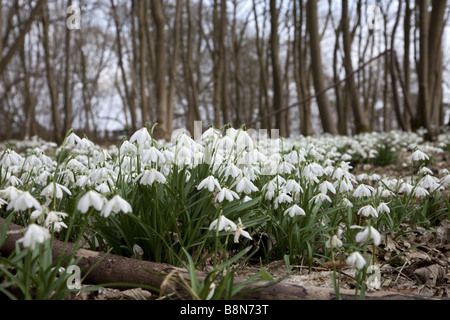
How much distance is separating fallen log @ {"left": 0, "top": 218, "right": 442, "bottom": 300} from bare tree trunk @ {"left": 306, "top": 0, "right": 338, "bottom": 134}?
8696 mm

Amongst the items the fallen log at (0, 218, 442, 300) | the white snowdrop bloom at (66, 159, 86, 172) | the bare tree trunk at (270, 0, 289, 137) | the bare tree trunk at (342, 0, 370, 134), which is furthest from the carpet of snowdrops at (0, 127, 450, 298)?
the bare tree trunk at (270, 0, 289, 137)

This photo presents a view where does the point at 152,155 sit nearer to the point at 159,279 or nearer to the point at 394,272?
the point at 159,279

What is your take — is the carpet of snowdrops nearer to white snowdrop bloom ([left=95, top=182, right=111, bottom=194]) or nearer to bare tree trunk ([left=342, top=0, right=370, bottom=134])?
white snowdrop bloom ([left=95, top=182, right=111, bottom=194])

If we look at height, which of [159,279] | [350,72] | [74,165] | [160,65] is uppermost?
[160,65]

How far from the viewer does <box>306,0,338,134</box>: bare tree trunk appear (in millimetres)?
9578

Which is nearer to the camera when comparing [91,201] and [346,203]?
[91,201]

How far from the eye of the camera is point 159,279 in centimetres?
170

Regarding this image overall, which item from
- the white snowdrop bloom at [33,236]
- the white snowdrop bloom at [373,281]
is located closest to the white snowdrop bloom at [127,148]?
the white snowdrop bloom at [33,236]

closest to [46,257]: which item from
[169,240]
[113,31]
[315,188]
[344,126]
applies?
[169,240]

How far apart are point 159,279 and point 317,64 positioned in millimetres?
9235

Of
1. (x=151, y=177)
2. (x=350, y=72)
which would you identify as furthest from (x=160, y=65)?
(x=151, y=177)

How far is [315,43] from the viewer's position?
9.82 m
